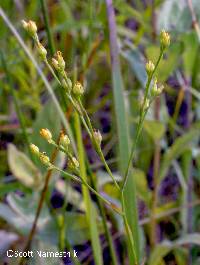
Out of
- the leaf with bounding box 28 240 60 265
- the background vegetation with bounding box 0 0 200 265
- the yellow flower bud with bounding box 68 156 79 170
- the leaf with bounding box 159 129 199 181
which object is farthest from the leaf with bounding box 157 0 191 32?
the yellow flower bud with bounding box 68 156 79 170

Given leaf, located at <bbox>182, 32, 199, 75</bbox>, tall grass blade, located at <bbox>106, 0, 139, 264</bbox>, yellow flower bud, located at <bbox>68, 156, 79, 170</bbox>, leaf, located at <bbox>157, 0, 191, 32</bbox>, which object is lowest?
yellow flower bud, located at <bbox>68, 156, 79, 170</bbox>

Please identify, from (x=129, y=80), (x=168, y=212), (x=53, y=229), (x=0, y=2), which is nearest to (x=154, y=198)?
(x=168, y=212)

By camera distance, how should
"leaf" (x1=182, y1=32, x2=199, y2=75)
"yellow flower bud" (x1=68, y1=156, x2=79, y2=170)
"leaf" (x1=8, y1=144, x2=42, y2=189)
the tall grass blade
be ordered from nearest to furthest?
"yellow flower bud" (x1=68, y1=156, x2=79, y2=170) → the tall grass blade → "leaf" (x1=8, y1=144, x2=42, y2=189) → "leaf" (x1=182, y1=32, x2=199, y2=75)

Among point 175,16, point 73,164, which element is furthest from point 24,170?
point 175,16

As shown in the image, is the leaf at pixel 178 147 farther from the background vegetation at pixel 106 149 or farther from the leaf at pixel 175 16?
the leaf at pixel 175 16

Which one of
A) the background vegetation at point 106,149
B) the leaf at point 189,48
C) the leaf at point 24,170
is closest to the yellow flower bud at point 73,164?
the background vegetation at point 106,149

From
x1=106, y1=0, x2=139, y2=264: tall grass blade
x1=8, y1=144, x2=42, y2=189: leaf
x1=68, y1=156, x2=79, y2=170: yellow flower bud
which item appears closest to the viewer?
x1=68, y1=156, x2=79, y2=170: yellow flower bud

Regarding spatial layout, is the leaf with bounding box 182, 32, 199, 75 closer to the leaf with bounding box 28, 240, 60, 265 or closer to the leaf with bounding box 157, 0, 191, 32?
the leaf with bounding box 157, 0, 191, 32

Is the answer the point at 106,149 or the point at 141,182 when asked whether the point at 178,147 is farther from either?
the point at 106,149
